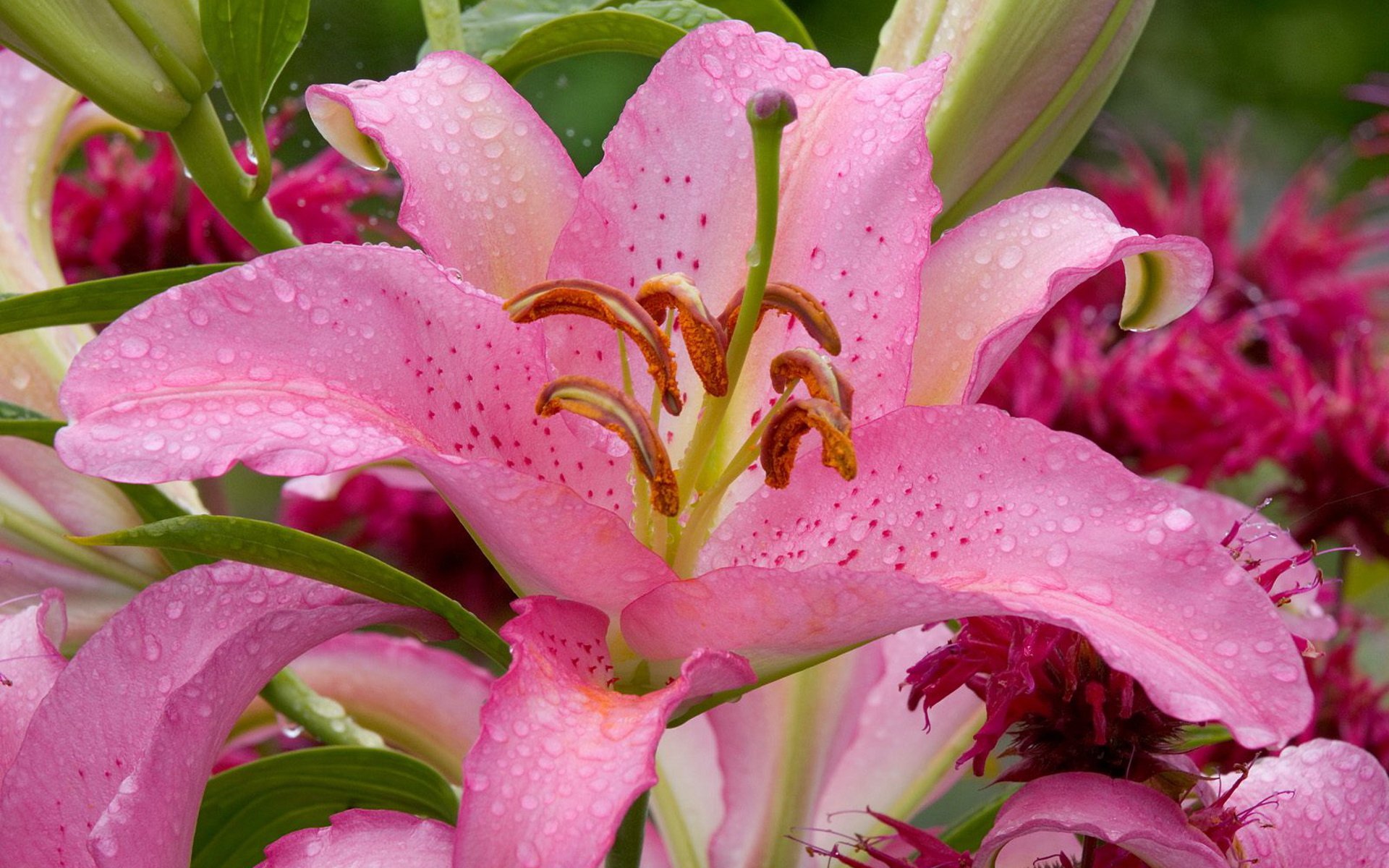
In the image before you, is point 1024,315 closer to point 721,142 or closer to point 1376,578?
point 721,142

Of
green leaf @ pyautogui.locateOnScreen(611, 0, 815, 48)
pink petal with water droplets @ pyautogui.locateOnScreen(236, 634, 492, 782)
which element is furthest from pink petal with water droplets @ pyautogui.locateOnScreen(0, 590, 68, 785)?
green leaf @ pyautogui.locateOnScreen(611, 0, 815, 48)

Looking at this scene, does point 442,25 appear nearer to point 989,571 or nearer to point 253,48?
point 253,48

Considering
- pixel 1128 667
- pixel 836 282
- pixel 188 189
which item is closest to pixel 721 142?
pixel 836 282

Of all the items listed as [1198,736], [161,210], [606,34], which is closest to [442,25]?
[606,34]

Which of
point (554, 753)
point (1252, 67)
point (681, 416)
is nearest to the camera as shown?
point (554, 753)

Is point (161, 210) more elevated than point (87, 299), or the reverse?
point (87, 299)

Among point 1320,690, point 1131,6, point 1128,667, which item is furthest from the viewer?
point 1320,690

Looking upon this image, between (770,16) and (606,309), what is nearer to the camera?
(606,309)
